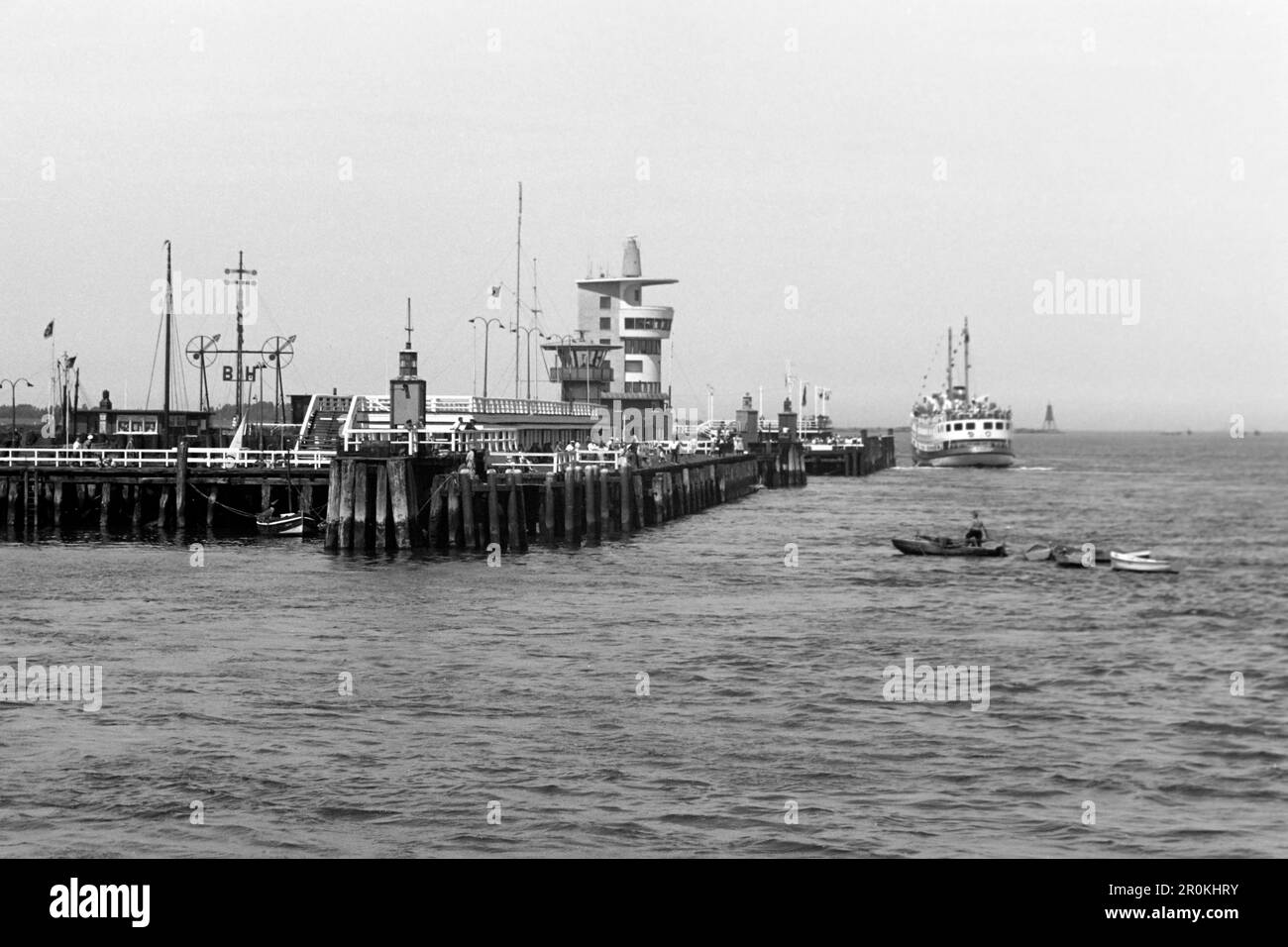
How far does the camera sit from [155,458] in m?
71.6

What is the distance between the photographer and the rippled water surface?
20.3m

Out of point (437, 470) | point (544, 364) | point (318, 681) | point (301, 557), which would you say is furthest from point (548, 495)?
point (544, 364)

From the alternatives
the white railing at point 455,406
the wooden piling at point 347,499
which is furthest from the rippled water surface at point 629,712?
the white railing at point 455,406

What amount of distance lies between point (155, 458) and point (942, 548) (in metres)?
36.0

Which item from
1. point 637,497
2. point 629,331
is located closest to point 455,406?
point 637,497

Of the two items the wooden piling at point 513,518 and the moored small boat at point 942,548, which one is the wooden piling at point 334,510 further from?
the moored small boat at point 942,548

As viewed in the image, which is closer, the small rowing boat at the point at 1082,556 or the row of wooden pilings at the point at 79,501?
the small rowing boat at the point at 1082,556

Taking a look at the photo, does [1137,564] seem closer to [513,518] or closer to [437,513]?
[513,518]

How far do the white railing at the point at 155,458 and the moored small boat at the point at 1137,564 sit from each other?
1285 inches

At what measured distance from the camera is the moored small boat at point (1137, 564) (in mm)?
56344
